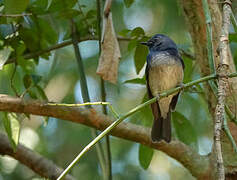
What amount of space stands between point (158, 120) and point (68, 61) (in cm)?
160

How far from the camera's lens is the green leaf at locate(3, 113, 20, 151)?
3023 millimetres

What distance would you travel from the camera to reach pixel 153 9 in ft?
16.9

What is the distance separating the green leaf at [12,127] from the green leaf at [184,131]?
54.4 inches

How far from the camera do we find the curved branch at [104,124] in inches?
115

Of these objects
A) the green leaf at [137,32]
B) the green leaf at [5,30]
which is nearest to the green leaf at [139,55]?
the green leaf at [137,32]

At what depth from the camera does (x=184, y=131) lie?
3.62 m

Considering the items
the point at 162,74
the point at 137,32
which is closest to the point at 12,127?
the point at 137,32

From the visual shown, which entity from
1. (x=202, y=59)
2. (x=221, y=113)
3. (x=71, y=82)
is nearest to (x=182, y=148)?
(x=202, y=59)

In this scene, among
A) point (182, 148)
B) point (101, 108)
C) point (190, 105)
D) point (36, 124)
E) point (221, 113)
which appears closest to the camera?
point (221, 113)

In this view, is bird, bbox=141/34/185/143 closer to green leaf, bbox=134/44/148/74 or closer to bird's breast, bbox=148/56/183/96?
bird's breast, bbox=148/56/183/96

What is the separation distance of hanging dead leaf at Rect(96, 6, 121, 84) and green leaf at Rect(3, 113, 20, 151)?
0.99 m

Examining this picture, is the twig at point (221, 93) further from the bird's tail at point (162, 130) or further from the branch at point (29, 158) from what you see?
the branch at point (29, 158)

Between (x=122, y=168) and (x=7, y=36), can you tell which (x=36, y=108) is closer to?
(x=7, y=36)

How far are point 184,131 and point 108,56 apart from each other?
1.40 m
